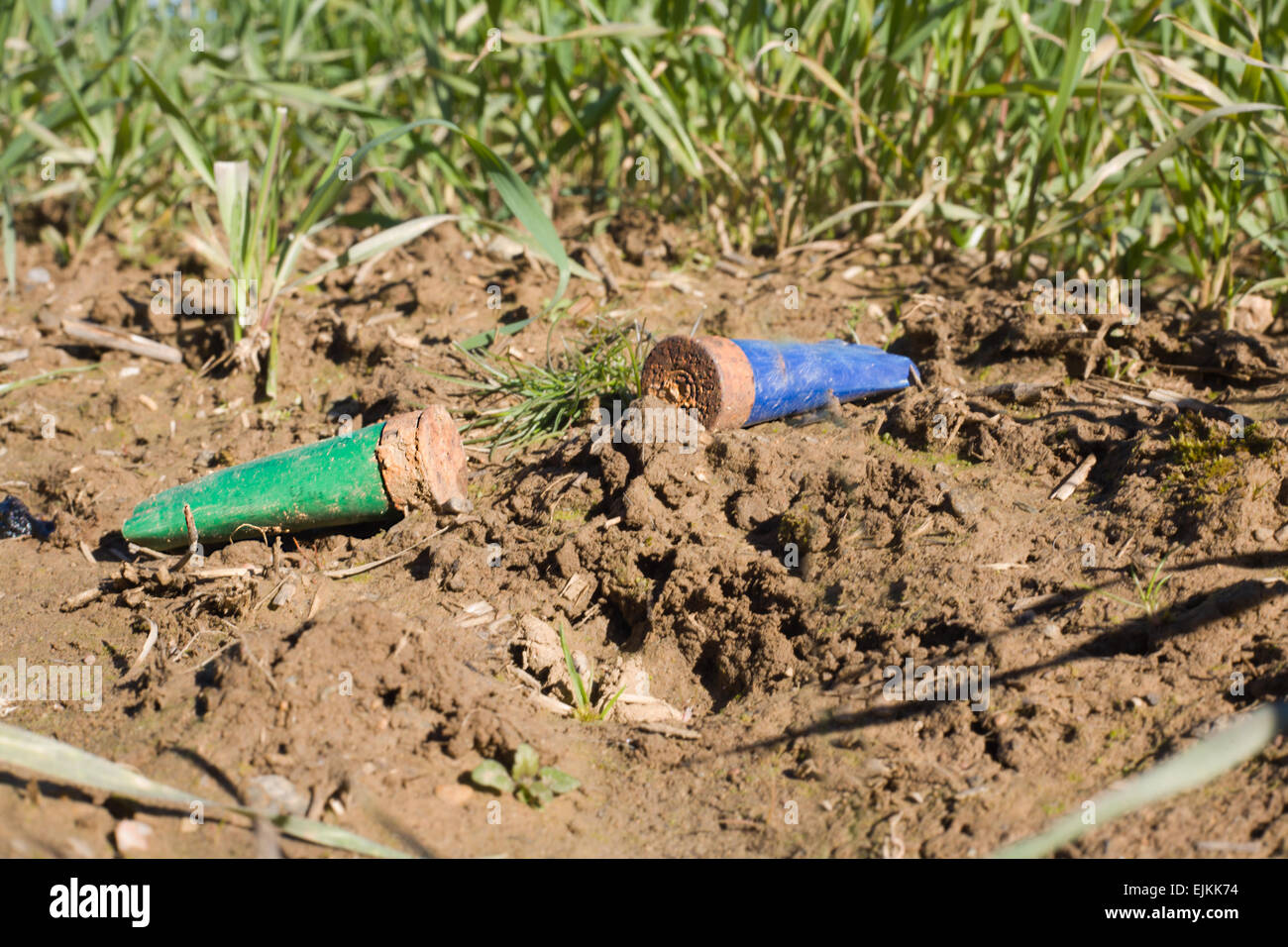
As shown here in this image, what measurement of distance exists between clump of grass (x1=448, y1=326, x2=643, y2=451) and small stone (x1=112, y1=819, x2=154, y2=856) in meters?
1.65

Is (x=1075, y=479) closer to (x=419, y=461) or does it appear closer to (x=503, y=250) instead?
(x=419, y=461)

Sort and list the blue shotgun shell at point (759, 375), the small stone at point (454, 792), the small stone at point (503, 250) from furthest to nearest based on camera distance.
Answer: the small stone at point (503, 250)
the blue shotgun shell at point (759, 375)
the small stone at point (454, 792)

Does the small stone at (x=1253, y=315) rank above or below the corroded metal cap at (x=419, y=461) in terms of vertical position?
above

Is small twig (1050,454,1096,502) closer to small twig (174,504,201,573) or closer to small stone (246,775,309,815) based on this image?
small stone (246,775,309,815)

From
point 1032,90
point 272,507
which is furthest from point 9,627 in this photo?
point 1032,90

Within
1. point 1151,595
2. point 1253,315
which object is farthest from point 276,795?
point 1253,315

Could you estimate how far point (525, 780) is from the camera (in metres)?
2.00

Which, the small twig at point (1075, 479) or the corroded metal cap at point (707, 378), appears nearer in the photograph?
the small twig at point (1075, 479)

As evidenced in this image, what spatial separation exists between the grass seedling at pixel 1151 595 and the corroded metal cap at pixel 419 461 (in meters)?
1.73

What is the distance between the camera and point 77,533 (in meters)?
3.06

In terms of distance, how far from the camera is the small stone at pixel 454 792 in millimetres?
1961

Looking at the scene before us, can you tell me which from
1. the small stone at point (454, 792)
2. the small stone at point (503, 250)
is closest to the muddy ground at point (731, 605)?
the small stone at point (454, 792)

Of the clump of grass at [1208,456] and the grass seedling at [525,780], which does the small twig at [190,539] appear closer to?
the grass seedling at [525,780]

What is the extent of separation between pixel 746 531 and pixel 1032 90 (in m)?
1.85
